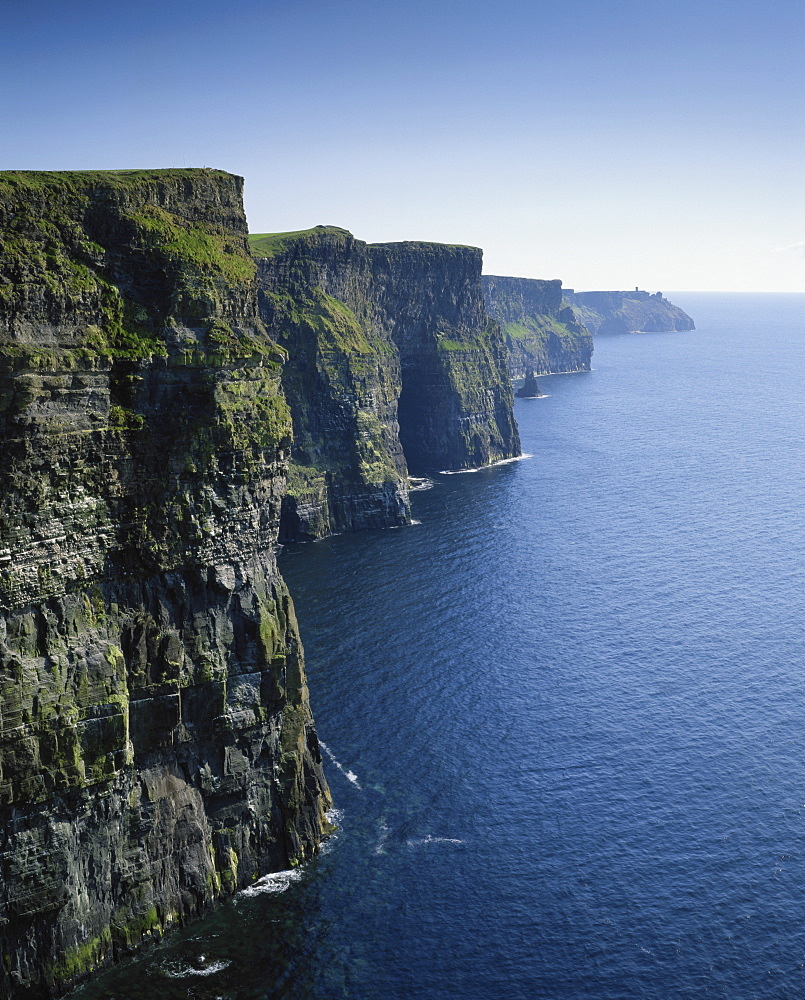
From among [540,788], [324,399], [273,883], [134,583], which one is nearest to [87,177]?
[134,583]

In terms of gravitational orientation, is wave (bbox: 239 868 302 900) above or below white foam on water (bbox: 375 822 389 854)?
above

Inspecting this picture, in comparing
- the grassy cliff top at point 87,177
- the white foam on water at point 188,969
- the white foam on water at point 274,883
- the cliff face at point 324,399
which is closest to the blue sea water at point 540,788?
the white foam on water at point 188,969

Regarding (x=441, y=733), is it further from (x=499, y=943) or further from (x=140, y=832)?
(x=140, y=832)

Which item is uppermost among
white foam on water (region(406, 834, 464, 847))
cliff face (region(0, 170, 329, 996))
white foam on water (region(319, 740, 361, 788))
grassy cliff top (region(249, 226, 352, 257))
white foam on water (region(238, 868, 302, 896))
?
grassy cliff top (region(249, 226, 352, 257))

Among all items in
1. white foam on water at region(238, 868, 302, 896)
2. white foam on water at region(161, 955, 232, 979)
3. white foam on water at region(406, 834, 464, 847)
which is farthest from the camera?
white foam on water at region(406, 834, 464, 847)

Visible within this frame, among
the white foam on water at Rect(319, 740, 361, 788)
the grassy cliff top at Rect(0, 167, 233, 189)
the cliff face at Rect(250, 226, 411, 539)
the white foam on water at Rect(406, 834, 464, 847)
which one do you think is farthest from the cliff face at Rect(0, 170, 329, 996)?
the cliff face at Rect(250, 226, 411, 539)

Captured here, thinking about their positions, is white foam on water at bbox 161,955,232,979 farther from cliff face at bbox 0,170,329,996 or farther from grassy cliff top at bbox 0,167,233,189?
grassy cliff top at bbox 0,167,233,189

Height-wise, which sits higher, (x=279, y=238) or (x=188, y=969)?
(x=279, y=238)

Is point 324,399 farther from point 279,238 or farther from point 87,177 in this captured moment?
point 87,177
